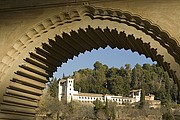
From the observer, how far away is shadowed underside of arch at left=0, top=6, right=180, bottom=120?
138 inches

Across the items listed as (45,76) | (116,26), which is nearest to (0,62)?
(45,76)

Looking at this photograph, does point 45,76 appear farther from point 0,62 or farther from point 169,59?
point 169,59

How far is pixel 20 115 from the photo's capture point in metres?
4.11

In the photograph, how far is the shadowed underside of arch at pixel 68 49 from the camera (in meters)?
3.51

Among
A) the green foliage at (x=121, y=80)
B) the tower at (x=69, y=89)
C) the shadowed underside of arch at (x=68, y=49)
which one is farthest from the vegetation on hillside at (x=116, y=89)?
the shadowed underside of arch at (x=68, y=49)

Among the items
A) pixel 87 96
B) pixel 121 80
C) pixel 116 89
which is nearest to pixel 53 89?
pixel 87 96

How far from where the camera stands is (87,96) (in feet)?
170

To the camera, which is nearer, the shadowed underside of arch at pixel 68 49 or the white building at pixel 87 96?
the shadowed underside of arch at pixel 68 49

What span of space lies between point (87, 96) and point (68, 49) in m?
47.8

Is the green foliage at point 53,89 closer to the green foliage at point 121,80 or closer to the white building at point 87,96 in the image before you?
the white building at point 87,96

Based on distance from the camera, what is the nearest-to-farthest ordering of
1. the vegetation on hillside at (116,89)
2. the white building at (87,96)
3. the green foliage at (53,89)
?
the vegetation on hillside at (116,89)
the green foliage at (53,89)
the white building at (87,96)

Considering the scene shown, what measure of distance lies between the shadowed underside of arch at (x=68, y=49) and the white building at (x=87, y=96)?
4654 cm

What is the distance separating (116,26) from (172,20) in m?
0.55

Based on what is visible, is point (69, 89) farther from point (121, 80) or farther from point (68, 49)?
point (68, 49)
